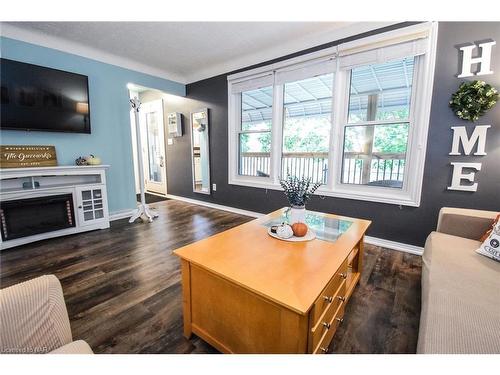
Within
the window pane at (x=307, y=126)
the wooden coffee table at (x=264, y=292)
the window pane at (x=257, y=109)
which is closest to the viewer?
the wooden coffee table at (x=264, y=292)

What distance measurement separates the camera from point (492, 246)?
54.5 inches

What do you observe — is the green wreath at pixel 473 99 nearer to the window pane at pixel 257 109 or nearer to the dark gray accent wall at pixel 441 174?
the dark gray accent wall at pixel 441 174

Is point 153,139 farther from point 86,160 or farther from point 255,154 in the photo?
point 255,154

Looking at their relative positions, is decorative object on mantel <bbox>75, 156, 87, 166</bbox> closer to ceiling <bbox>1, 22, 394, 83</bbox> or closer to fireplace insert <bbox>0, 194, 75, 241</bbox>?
fireplace insert <bbox>0, 194, 75, 241</bbox>

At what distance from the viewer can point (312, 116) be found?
304 centimetres

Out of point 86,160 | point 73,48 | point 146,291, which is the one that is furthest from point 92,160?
point 146,291

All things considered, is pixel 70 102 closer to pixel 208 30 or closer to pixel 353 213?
pixel 208 30

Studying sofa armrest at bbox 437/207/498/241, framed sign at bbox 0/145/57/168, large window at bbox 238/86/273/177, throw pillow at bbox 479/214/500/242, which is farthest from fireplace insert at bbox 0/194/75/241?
throw pillow at bbox 479/214/500/242

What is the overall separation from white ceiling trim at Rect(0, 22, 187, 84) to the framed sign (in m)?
1.25

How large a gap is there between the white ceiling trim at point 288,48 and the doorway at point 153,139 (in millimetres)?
1412

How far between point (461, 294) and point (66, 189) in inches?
143

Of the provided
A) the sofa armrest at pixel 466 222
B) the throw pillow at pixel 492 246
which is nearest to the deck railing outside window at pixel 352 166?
the sofa armrest at pixel 466 222

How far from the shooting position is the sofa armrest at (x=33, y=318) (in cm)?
71

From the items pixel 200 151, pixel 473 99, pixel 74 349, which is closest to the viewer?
pixel 74 349
